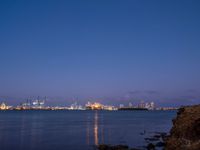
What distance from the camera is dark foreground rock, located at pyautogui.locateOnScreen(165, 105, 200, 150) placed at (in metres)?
25.3

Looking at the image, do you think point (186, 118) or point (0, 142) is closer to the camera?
point (186, 118)

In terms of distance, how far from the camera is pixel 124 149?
46.3m

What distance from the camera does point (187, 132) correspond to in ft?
90.9

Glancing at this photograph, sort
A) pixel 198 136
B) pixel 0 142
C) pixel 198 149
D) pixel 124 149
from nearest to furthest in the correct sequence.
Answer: pixel 198 149 < pixel 198 136 < pixel 124 149 < pixel 0 142

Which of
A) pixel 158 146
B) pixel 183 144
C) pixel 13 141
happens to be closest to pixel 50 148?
pixel 13 141

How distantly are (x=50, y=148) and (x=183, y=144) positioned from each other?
104ft

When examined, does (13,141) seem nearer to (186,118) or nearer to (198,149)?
(186,118)

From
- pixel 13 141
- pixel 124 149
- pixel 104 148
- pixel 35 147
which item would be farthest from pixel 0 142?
pixel 124 149

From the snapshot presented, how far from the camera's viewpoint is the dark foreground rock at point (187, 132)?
25.3 metres

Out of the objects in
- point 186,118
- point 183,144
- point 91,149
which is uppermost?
point 186,118

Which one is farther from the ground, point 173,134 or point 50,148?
point 173,134

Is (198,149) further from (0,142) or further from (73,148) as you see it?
(0,142)

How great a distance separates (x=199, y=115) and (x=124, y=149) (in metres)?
19.9

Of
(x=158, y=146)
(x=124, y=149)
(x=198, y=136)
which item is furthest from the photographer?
(x=158, y=146)
